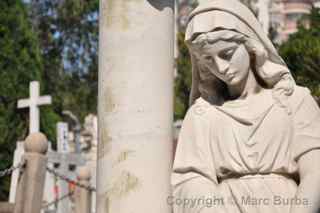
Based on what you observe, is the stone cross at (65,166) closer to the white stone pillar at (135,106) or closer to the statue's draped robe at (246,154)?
the white stone pillar at (135,106)

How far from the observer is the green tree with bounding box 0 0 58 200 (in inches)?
1122

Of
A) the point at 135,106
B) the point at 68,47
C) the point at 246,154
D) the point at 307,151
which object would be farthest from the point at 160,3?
the point at 68,47

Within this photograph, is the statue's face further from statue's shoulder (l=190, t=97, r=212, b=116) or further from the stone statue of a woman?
statue's shoulder (l=190, t=97, r=212, b=116)

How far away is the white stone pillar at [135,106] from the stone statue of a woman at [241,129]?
11.4 inches

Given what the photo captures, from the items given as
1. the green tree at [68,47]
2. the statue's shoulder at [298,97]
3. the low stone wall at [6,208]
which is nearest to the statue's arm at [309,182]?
the statue's shoulder at [298,97]

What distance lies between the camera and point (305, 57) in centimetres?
1738

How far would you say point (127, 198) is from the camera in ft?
16.7

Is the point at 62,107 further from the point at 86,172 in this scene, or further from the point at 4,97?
the point at 86,172

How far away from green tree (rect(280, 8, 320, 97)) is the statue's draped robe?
32.6ft

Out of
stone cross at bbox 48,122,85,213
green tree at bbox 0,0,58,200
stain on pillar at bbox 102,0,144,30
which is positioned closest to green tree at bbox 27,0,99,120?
green tree at bbox 0,0,58,200

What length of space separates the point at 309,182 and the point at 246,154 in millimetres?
352

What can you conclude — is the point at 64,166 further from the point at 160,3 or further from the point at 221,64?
the point at 221,64

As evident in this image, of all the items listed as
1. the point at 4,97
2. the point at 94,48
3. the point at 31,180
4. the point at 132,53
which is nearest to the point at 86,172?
the point at 31,180

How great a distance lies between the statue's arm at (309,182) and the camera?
4.50 meters
